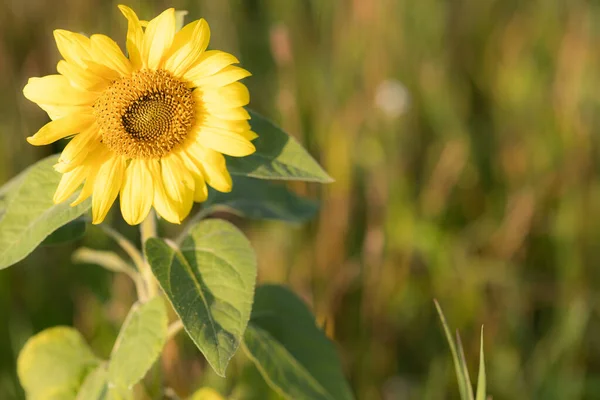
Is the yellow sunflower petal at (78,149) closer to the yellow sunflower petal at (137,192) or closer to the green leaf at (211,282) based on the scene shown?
A: the yellow sunflower petal at (137,192)

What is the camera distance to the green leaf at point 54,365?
52.6 inches

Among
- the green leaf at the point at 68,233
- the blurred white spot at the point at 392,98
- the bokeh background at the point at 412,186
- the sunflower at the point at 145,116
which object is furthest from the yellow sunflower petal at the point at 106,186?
the blurred white spot at the point at 392,98

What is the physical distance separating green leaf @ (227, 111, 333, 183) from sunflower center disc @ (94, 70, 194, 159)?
0.38 feet

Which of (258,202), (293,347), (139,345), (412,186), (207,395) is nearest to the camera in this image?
(139,345)

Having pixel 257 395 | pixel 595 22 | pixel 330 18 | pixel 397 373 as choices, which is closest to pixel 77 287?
pixel 257 395

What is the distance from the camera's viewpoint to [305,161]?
47.4 inches

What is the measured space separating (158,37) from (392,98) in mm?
1511

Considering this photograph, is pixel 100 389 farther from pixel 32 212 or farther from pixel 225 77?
pixel 225 77

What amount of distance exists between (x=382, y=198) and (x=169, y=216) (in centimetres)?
121

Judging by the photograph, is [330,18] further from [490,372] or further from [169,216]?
[169,216]

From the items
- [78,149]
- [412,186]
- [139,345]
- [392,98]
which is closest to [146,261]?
[139,345]

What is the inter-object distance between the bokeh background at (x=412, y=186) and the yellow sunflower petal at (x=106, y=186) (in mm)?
591

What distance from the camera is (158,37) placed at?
3.61ft

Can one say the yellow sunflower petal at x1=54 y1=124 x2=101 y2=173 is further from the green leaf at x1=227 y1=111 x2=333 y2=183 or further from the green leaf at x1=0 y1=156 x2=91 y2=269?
the green leaf at x1=227 y1=111 x2=333 y2=183
